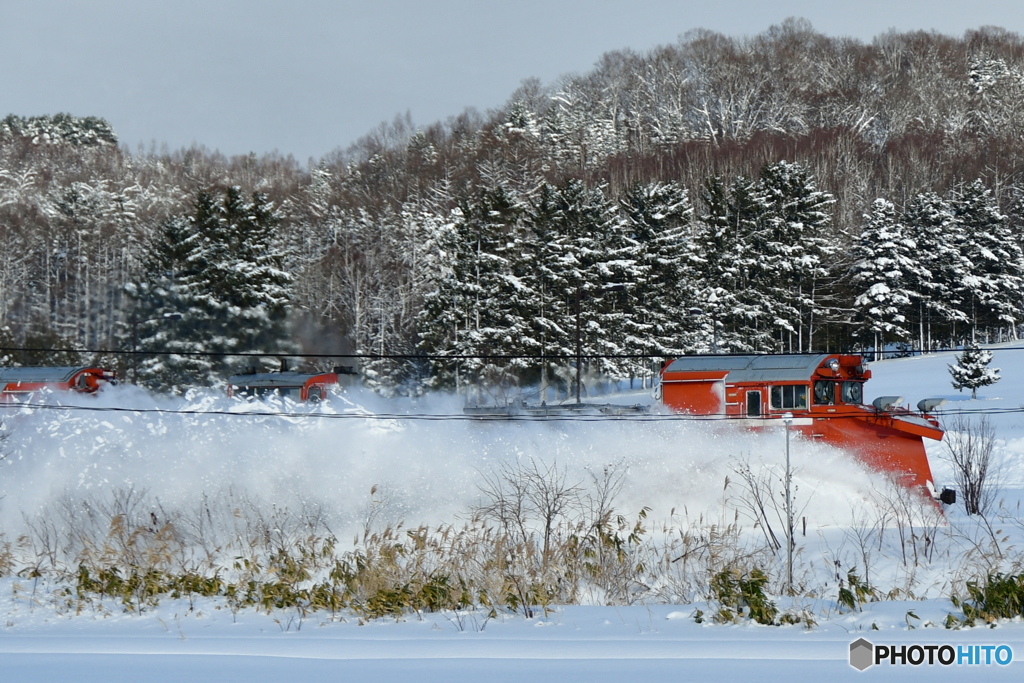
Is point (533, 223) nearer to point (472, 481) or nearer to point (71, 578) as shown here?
point (472, 481)

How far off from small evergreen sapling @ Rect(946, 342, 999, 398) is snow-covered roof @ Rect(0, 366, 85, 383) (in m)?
37.7

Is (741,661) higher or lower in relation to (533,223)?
lower

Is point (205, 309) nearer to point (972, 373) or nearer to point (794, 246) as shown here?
point (972, 373)

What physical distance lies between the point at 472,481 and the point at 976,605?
42.9 ft

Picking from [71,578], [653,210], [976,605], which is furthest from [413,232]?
[976,605]

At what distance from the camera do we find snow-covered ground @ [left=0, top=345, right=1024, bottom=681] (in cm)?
680

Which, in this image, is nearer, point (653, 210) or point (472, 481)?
point (472, 481)

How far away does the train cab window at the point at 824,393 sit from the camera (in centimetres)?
2138

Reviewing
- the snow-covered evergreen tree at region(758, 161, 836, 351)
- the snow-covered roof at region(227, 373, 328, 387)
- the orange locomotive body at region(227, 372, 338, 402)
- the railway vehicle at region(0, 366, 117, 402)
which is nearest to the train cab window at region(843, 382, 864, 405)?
the orange locomotive body at region(227, 372, 338, 402)

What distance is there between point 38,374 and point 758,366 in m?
20.1

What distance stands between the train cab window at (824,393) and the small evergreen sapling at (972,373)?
24819 millimetres

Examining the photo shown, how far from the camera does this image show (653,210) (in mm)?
54969

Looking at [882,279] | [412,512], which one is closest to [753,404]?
[412,512]

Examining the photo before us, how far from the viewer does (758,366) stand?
73.5ft
